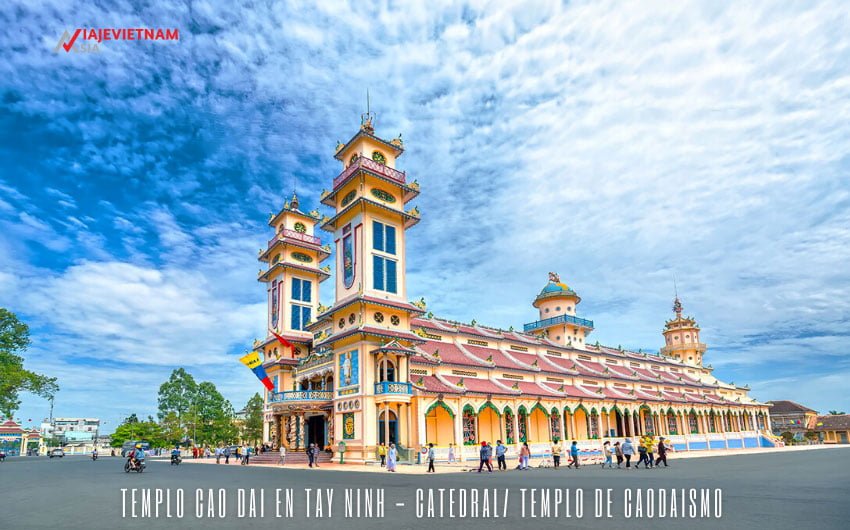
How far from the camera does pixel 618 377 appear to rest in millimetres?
54312

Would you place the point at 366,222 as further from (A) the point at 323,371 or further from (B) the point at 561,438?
(B) the point at 561,438

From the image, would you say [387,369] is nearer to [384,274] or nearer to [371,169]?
[384,274]

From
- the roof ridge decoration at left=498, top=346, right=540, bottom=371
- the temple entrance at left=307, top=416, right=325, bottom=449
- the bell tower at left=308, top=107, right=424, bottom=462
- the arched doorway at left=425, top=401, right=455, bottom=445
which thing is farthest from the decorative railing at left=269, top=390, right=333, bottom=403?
the roof ridge decoration at left=498, top=346, right=540, bottom=371

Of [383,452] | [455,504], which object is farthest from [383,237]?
[455,504]

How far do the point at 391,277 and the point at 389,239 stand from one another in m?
2.92

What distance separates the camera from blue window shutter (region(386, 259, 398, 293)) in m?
37.5

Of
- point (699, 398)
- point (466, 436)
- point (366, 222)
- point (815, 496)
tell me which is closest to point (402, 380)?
point (466, 436)

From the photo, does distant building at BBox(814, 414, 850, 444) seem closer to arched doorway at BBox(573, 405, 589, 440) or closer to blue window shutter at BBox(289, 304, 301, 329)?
arched doorway at BBox(573, 405, 589, 440)

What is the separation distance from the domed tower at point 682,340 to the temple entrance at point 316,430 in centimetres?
6026

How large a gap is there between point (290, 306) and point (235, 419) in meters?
40.8

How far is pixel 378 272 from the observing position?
121 ft

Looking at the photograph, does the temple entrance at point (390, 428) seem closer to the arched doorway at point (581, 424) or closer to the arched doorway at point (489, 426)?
the arched doorway at point (489, 426)

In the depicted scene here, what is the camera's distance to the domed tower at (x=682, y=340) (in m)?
79.6

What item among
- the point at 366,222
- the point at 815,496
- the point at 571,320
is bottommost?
the point at 815,496
